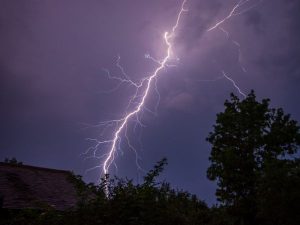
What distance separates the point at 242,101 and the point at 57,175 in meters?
13.6

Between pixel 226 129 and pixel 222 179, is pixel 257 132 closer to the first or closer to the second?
pixel 226 129

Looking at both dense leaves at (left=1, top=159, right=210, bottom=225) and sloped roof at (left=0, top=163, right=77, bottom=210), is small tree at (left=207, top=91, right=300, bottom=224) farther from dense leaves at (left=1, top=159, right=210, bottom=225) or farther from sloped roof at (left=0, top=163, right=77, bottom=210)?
dense leaves at (left=1, top=159, right=210, bottom=225)

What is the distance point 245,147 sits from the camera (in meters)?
21.8

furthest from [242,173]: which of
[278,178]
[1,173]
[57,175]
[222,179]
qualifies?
[1,173]

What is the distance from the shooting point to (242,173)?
70.3ft

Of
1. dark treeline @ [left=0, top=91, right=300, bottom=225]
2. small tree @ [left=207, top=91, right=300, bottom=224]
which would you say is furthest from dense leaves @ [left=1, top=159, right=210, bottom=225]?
small tree @ [left=207, top=91, right=300, bottom=224]

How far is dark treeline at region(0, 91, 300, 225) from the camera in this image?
5.50 metres

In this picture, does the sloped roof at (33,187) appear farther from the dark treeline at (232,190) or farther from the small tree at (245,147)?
the small tree at (245,147)

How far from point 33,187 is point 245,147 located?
1331cm

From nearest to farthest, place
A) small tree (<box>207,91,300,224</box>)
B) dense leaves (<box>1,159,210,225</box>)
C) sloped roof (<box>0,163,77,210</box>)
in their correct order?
dense leaves (<box>1,159,210,225</box>) → sloped roof (<box>0,163,77,210</box>) → small tree (<box>207,91,300,224</box>)

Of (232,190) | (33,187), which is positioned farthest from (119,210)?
(232,190)

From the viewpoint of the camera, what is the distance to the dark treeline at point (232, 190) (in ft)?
18.1

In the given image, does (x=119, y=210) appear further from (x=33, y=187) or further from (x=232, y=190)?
(x=232, y=190)

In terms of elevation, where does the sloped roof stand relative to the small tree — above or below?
below
